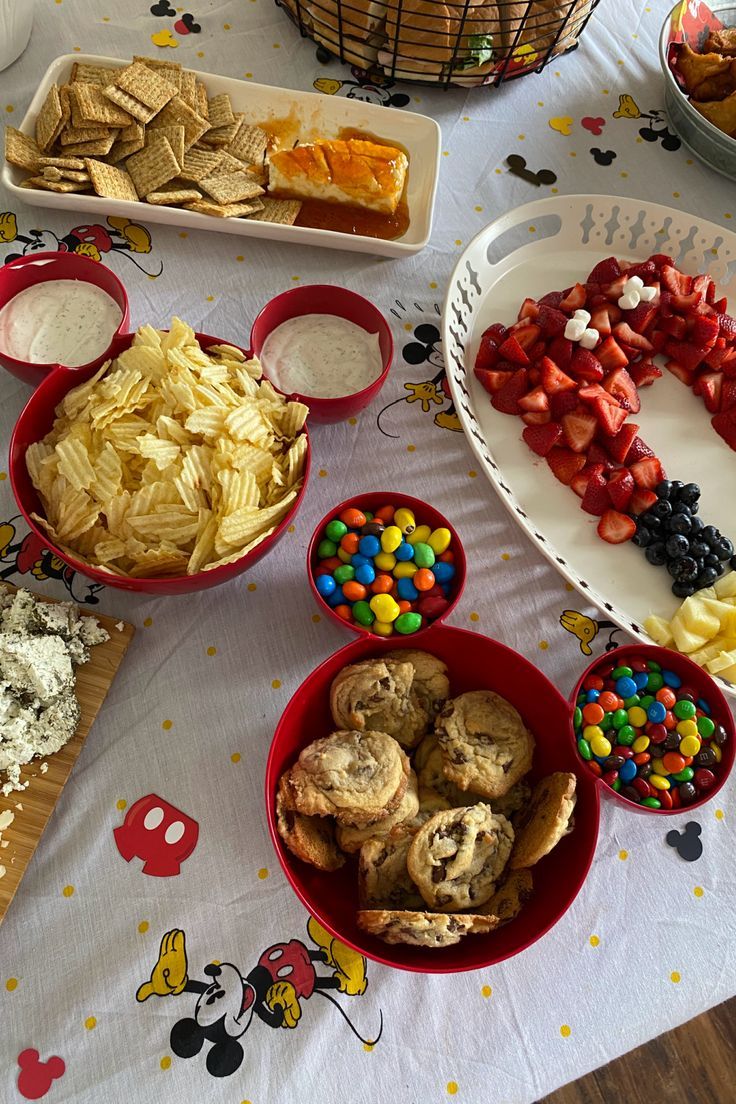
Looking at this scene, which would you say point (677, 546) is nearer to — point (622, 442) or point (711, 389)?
point (622, 442)

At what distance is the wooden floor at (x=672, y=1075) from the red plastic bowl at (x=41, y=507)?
4.43ft

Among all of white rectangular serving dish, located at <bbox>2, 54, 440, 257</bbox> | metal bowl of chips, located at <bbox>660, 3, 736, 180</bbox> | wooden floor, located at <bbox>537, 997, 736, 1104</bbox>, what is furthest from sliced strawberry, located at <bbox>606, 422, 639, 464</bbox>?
Result: wooden floor, located at <bbox>537, 997, 736, 1104</bbox>

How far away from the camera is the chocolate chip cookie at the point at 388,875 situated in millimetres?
903

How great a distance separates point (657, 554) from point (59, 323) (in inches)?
39.9

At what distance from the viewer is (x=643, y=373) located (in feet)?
4.47

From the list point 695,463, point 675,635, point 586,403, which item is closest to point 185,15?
point 586,403

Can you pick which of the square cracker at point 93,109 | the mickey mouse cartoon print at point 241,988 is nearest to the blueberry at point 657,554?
the mickey mouse cartoon print at point 241,988

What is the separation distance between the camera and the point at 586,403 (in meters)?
1.28

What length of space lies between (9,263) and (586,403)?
38.0 inches

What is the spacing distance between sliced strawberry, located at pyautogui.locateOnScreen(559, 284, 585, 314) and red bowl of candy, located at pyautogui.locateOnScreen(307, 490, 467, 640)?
532mm

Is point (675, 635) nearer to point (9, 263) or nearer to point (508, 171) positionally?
point (508, 171)

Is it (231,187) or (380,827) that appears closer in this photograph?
(380,827)

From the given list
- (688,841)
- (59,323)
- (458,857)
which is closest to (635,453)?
(688,841)

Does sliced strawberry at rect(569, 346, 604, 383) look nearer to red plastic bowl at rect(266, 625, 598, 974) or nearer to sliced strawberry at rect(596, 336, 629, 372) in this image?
sliced strawberry at rect(596, 336, 629, 372)
